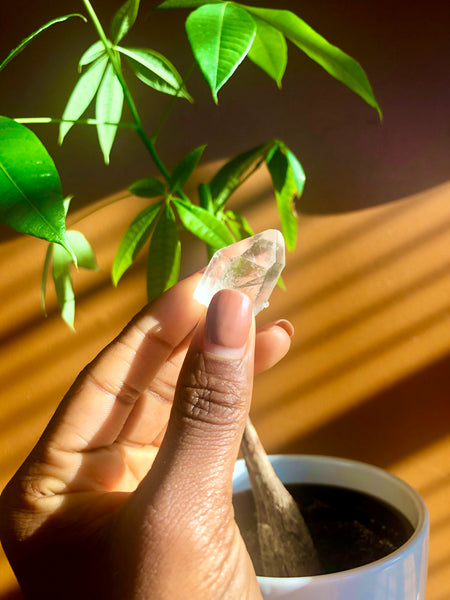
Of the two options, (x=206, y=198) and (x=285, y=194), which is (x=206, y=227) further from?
(x=285, y=194)

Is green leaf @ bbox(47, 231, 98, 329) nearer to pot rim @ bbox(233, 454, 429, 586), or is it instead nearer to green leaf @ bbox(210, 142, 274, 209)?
green leaf @ bbox(210, 142, 274, 209)

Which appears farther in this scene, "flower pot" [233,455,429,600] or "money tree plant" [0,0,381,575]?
"flower pot" [233,455,429,600]

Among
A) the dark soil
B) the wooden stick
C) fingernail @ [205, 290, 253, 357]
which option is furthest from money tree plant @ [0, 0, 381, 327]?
the dark soil

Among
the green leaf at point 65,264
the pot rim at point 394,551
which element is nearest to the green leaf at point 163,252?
the green leaf at point 65,264

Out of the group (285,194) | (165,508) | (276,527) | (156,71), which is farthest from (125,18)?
(276,527)

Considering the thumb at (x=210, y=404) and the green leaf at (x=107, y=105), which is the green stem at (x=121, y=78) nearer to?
the green leaf at (x=107, y=105)

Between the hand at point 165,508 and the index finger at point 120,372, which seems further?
the index finger at point 120,372
